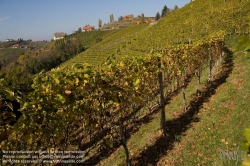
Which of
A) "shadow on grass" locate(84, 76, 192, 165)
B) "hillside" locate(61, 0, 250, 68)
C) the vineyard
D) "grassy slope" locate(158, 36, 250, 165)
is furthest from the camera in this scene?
"hillside" locate(61, 0, 250, 68)

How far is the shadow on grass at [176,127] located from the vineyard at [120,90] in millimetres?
148

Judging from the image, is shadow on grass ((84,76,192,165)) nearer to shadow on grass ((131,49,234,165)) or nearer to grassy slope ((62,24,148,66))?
shadow on grass ((131,49,234,165))

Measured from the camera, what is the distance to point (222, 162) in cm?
721

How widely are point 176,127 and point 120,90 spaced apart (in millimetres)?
7237

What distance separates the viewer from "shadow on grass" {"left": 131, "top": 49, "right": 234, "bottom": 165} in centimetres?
905

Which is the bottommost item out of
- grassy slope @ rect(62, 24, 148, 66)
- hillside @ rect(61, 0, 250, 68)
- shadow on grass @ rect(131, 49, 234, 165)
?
shadow on grass @ rect(131, 49, 234, 165)

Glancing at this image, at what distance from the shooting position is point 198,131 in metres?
9.91

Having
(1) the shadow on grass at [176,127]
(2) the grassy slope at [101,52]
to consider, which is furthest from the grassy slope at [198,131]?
(2) the grassy slope at [101,52]

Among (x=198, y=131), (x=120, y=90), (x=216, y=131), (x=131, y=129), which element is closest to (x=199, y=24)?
(x=131, y=129)

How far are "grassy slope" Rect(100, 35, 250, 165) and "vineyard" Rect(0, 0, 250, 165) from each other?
39cm

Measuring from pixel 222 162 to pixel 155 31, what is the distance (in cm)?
4030

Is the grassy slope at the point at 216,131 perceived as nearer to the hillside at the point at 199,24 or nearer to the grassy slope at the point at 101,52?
the hillside at the point at 199,24

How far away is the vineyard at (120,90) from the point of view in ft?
12.0

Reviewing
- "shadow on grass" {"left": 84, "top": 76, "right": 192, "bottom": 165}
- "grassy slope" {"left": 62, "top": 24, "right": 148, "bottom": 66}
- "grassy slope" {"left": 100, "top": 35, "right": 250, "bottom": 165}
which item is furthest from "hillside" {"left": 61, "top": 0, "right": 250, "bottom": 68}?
"grassy slope" {"left": 100, "top": 35, "right": 250, "bottom": 165}
